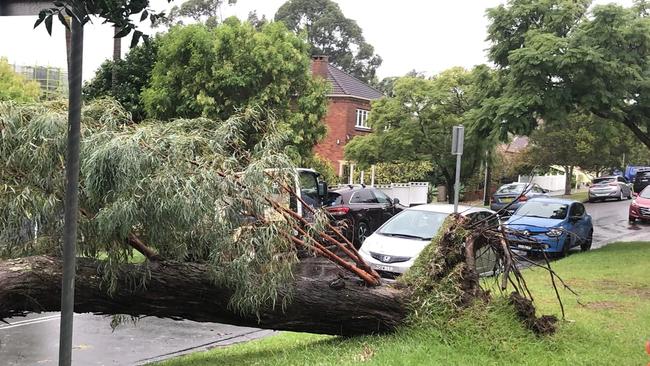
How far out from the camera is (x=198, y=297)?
6152mm

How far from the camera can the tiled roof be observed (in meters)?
40.1

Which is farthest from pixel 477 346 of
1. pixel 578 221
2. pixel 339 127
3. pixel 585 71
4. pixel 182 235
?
pixel 339 127

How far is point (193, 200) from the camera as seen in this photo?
211 inches

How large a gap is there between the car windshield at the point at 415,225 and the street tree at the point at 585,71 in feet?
13.9

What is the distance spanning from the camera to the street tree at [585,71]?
1505cm

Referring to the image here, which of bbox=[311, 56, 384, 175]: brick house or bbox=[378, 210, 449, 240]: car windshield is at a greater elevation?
bbox=[311, 56, 384, 175]: brick house

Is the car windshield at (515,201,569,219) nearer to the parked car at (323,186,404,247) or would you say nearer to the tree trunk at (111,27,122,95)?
the parked car at (323,186,404,247)

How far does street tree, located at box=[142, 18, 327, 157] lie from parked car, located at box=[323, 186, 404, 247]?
7.57 feet

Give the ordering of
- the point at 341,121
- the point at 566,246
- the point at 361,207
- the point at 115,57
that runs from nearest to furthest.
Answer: the point at 566,246 < the point at 361,207 < the point at 115,57 < the point at 341,121

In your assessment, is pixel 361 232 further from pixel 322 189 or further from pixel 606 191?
pixel 606 191

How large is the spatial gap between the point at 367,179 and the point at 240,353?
1121 inches

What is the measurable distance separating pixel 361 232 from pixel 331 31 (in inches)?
2301

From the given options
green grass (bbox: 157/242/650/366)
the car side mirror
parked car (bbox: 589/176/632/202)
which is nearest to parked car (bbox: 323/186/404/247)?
the car side mirror

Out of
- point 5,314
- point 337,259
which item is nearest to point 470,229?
point 337,259
